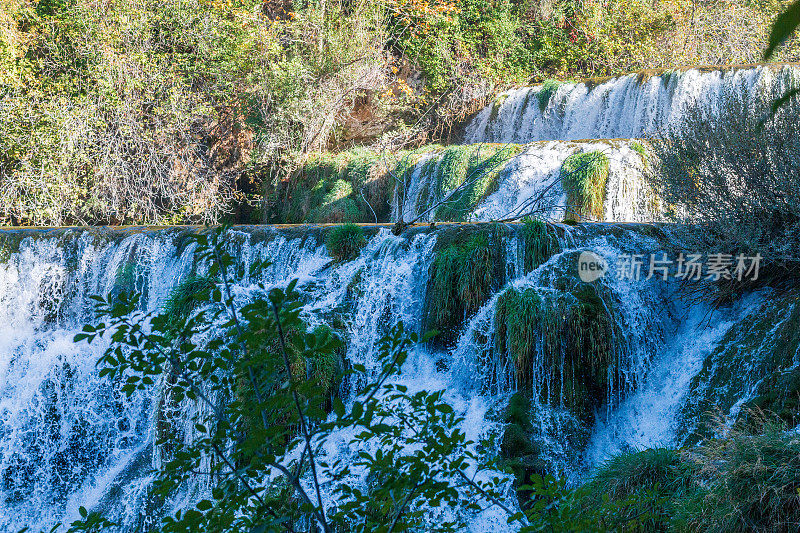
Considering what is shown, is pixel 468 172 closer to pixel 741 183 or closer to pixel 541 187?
pixel 541 187

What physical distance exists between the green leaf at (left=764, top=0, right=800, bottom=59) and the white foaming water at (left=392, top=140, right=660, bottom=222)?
6977mm

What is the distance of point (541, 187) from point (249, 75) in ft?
19.7

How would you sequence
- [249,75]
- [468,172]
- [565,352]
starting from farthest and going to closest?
[249,75], [468,172], [565,352]

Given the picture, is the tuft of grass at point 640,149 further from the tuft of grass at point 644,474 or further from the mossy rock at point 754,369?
the tuft of grass at point 644,474

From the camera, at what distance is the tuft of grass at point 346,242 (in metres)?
7.18

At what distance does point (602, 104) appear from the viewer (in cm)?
1195

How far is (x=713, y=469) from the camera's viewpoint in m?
3.33

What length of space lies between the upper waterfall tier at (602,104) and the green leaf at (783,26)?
1031cm

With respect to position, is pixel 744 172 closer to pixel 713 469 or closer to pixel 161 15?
pixel 713 469

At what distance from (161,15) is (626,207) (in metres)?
8.53

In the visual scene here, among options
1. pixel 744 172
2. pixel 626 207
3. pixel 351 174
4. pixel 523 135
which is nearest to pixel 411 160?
pixel 351 174

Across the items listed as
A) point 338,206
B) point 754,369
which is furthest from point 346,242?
point 338,206

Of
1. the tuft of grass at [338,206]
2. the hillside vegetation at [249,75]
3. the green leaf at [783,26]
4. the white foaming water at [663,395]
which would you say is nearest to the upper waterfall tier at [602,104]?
the hillside vegetation at [249,75]

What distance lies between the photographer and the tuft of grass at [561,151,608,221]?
881 cm
